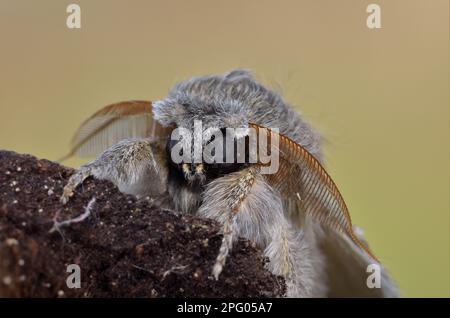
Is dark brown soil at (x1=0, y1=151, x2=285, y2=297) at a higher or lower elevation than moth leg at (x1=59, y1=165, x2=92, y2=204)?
lower

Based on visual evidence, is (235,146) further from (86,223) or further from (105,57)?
(105,57)

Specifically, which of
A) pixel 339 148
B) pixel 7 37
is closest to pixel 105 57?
pixel 7 37

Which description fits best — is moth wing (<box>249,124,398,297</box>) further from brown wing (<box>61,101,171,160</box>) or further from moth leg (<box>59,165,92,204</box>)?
moth leg (<box>59,165,92,204</box>)

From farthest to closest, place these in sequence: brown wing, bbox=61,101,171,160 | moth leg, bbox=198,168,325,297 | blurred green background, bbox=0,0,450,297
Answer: blurred green background, bbox=0,0,450,297, brown wing, bbox=61,101,171,160, moth leg, bbox=198,168,325,297

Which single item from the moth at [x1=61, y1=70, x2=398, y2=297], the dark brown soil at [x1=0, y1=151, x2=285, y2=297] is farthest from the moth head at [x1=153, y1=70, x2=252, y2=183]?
the dark brown soil at [x1=0, y1=151, x2=285, y2=297]

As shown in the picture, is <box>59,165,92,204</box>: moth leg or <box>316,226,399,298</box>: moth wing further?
<box>316,226,399,298</box>: moth wing

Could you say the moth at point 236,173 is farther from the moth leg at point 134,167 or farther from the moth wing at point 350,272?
the moth wing at point 350,272
